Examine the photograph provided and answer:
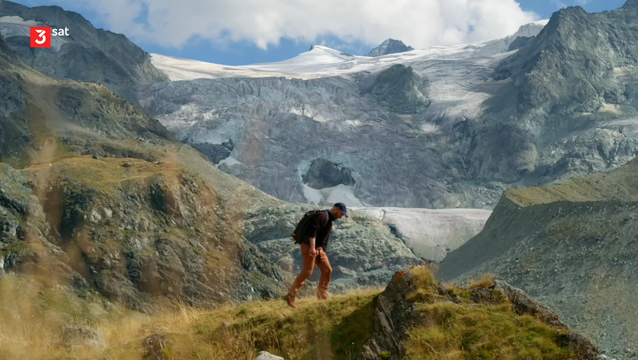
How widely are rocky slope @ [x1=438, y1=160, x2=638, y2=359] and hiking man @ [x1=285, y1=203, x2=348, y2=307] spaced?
24.1 metres

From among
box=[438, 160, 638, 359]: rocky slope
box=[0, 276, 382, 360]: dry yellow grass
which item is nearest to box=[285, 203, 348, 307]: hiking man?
box=[0, 276, 382, 360]: dry yellow grass

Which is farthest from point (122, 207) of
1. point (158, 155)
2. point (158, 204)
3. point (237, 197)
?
point (237, 197)

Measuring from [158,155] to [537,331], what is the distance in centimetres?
14746

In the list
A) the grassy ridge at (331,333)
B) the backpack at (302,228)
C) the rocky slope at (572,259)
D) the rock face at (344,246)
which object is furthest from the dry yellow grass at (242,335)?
the rock face at (344,246)

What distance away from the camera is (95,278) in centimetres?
8312

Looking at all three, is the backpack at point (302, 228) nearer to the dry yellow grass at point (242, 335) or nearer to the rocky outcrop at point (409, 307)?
the dry yellow grass at point (242, 335)

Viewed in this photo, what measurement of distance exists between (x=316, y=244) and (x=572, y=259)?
43.8 metres

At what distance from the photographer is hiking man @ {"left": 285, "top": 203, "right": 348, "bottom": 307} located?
1823cm

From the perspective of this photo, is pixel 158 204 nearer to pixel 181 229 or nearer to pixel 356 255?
pixel 181 229

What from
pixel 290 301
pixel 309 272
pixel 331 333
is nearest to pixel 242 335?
pixel 290 301

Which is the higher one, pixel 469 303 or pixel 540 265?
pixel 469 303

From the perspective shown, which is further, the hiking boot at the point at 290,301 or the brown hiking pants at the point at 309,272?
the brown hiking pants at the point at 309,272

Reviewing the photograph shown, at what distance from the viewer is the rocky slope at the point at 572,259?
44375 mm

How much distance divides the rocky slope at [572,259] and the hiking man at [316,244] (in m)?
24.1
